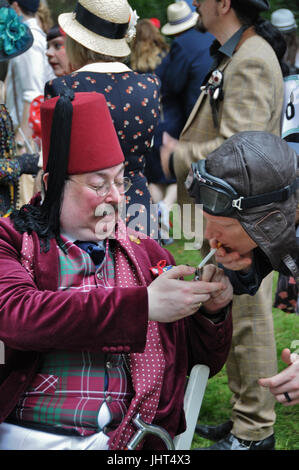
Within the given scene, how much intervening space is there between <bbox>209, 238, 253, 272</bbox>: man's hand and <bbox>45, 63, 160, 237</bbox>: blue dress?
1160 millimetres

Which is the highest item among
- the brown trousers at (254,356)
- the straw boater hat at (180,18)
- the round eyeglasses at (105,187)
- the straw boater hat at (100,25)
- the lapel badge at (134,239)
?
the straw boater hat at (100,25)

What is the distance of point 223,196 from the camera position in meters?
1.86

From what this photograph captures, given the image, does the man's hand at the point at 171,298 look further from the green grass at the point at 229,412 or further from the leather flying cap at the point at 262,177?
the green grass at the point at 229,412

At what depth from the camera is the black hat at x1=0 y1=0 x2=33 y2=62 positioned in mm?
3506

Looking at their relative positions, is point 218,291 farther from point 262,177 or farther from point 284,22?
point 284,22

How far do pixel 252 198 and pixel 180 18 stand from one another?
5.13 meters

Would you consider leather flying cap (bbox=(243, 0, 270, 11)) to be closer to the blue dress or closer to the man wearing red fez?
the blue dress

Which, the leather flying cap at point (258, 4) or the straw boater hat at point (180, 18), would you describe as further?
the straw boater hat at point (180, 18)

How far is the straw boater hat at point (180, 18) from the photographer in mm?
6446

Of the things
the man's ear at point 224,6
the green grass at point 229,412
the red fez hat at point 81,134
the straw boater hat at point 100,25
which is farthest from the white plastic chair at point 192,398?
the man's ear at point 224,6

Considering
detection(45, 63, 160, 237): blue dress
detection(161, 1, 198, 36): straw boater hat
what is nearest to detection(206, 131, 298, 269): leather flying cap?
detection(45, 63, 160, 237): blue dress

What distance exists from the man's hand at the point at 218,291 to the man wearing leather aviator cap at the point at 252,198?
62mm
